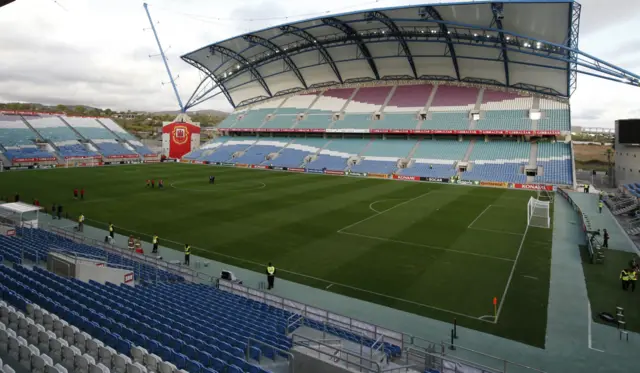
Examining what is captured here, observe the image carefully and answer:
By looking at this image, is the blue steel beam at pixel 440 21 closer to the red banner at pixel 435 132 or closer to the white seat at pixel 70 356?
the red banner at pixel 435 132

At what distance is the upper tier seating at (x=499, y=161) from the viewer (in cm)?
4488

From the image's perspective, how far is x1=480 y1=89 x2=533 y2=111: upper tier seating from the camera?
5303 centimetres

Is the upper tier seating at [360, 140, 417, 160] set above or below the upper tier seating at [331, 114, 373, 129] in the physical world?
below

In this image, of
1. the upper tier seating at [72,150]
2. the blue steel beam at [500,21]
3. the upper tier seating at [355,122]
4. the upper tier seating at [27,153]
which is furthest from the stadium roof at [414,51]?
the upper tier seating at [27,153]

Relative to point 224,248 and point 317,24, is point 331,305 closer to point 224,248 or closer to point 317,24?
point 224,248

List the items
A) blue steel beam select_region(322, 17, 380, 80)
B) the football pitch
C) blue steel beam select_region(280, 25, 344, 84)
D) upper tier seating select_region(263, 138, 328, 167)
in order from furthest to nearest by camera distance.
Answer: upper tier seating select_region(263, 138, 328, 167), blue steel beam select_region(280, 25, 344, 84), blue steel beam select_region(322, 17, 380, 80), the football pitch

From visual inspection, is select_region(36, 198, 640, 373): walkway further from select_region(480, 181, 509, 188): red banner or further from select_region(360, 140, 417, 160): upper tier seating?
select_region(360, 140, 417, 160): upper tier seating

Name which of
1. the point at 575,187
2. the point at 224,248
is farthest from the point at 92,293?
the point at 575,187

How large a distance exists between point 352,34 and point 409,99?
51.2 feet

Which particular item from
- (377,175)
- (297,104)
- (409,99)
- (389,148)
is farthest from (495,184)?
(297,104)

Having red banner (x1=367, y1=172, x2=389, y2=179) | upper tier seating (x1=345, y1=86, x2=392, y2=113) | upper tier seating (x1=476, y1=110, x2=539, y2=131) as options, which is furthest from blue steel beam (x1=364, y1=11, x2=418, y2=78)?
red banner (x1=367, y1=172, x2=389, y2=179)

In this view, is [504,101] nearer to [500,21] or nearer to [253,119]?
[500,21]

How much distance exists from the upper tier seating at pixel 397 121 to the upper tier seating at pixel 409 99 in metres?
1.27

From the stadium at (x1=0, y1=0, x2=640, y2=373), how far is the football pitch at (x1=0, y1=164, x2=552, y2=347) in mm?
142
